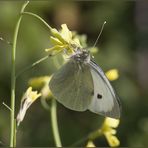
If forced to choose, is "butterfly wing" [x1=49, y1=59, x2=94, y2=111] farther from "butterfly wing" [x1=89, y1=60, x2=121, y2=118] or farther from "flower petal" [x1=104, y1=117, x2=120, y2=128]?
"flower petal" [x1=104, y1=117, x2=120, y2=128]

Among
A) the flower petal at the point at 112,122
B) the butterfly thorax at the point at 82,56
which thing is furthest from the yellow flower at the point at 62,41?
the flower petal at the point at 112,122

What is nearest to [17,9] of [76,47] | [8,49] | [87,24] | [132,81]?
[8,49]

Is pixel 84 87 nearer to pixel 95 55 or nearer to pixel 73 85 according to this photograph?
pixel 73 85

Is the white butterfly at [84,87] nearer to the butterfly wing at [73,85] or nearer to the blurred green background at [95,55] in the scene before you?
the butterfly wing at [73,85]

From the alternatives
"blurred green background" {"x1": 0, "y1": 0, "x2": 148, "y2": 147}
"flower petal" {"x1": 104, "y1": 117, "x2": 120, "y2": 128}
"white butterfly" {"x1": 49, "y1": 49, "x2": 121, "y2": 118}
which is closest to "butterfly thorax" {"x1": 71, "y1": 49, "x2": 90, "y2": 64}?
"white butterfly" {"x1": 49, "y1": 49, "x2": 121, "y2": 118}

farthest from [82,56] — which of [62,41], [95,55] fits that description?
[95,55]

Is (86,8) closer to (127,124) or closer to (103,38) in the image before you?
(103,38)
